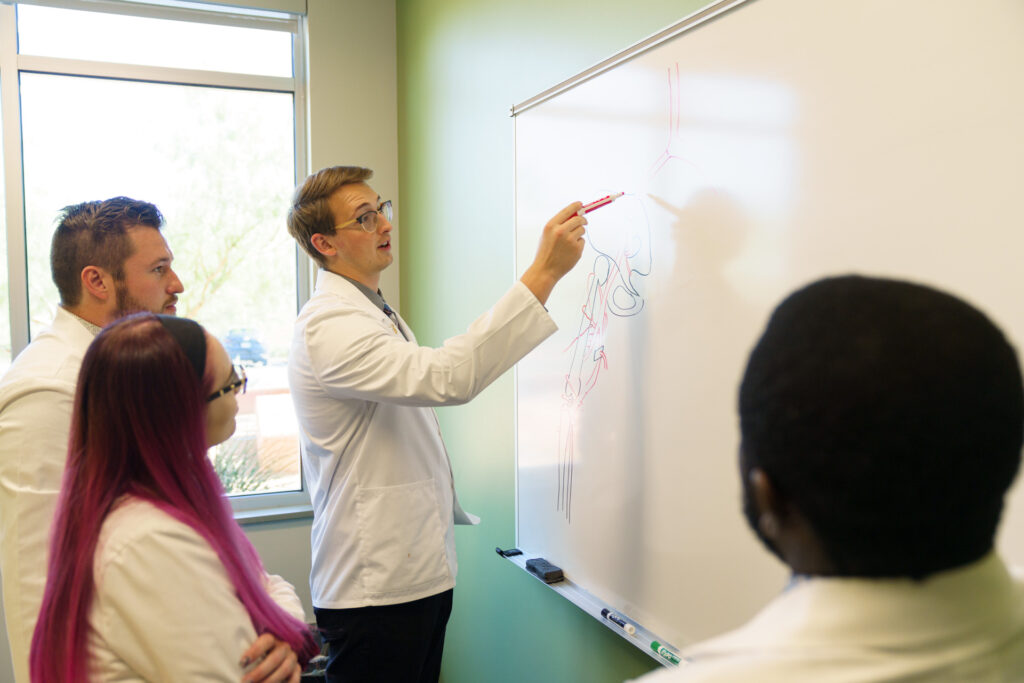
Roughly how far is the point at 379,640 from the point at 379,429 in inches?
18.3

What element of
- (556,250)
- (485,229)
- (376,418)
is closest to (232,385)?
(376,418)

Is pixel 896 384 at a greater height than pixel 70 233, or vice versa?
pixel 70 233

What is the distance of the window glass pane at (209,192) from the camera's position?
9.36ft

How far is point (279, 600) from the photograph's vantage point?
3.69ft

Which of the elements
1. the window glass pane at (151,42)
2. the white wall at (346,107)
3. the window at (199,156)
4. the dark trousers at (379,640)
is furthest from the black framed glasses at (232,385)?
the window glass pane at (151,42)

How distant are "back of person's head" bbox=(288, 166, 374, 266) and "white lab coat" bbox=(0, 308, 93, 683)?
2.02ft

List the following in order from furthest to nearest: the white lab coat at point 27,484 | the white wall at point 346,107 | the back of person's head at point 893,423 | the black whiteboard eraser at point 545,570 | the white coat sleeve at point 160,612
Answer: the white wall at point 346,107, the black whiteboard eraser at point 545,570, the white lab coat at point 27,484, the white coat sleeve at point 160,612, the back of person's head at point 893,423

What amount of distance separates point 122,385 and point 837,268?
0.99 m

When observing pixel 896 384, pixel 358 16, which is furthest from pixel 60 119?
pixel 896 384

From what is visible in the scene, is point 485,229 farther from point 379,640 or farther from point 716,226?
point 379,640

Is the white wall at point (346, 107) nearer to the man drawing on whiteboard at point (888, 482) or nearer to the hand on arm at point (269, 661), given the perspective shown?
the hand on arm at point (269, 661)

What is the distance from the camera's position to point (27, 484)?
3.87 ft

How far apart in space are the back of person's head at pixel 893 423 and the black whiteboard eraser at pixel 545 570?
1260 millimetres

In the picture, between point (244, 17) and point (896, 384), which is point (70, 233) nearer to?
point (896, 384)
